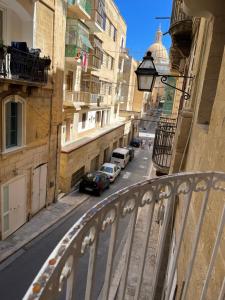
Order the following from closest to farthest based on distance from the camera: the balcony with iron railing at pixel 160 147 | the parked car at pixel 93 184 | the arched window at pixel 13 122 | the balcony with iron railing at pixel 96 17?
the balcony with iron railing at pixel 160 147, the arched window at pixel 13 122, the parked car at pixel 93 184, the balcony with iron railing at pixel 96 17

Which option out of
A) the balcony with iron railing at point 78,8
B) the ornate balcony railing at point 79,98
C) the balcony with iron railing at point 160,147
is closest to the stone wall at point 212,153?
the balcony with iron railing at point 160,147

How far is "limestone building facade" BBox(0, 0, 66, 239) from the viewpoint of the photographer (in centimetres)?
773

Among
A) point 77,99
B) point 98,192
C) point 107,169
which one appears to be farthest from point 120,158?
point 77,99

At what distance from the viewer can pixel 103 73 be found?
21.0 m

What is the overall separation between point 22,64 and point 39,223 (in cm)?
656

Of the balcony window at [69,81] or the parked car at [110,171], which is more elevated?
the balcony window at [69,81]

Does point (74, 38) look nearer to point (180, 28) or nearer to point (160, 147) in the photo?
point (180, 28)

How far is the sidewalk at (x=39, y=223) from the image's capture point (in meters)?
8.24

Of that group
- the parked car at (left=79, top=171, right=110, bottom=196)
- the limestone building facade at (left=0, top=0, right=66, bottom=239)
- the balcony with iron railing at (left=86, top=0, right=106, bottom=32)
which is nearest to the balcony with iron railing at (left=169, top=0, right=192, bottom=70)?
the limestone building facade at (left=0, top=0, right=66, bottom=239)

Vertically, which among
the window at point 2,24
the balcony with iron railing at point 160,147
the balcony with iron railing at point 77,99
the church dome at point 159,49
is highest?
the church dome at point 159,49

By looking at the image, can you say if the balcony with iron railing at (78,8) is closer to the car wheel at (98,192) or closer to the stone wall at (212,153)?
the stone wall at (212,153)

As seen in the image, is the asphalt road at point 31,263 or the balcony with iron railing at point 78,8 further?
the balcony with iron railing at point 78,8

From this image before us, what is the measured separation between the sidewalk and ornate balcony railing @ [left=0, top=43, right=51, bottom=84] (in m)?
5.90

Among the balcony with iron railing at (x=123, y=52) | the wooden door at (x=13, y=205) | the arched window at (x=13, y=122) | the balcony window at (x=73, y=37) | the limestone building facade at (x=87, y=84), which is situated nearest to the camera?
the arched window at (x=13, y=122)
